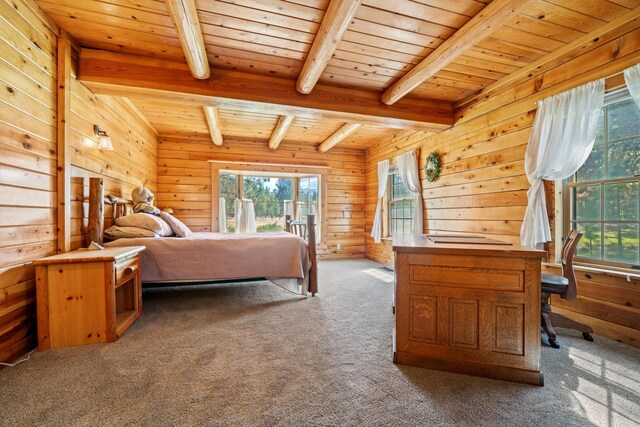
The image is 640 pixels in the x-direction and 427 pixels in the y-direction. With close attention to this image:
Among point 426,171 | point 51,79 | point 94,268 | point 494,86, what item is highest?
point 494,86

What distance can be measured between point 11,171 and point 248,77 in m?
2.02

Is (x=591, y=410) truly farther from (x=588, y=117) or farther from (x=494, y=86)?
(x=494, y=86)

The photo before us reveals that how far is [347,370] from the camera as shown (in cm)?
161

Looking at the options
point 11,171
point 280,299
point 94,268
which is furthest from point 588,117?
point 11,171

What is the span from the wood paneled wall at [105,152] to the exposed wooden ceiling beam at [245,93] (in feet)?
0.90

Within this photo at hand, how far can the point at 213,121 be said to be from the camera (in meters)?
3.84

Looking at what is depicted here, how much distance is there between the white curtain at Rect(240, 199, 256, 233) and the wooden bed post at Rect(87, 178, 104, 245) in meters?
2.89

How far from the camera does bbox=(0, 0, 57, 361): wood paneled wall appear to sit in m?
1.63

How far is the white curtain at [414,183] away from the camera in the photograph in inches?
163

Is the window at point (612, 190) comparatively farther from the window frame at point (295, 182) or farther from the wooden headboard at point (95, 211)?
the wooden headboard at point (95, 211)

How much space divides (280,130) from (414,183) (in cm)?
230

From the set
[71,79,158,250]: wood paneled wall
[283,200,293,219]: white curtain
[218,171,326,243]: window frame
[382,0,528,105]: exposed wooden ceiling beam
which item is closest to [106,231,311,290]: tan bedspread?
[71,79,158,250]: wood paneled wall

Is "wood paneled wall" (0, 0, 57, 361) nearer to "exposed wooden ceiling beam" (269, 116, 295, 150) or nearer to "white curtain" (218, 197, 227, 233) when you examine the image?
"exposed wooden ceiling beam" (269, 116, 295, 150)

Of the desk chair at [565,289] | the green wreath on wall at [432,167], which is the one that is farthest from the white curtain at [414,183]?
the desk chair at [565,289]
